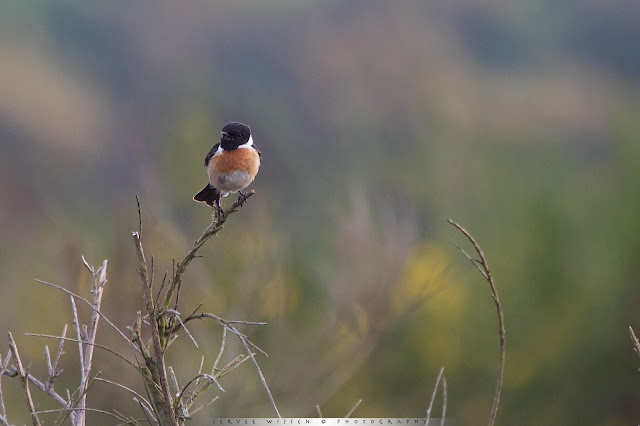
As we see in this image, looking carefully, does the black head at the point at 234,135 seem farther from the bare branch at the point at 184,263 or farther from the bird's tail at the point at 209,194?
the bare branch at the point at 184,263

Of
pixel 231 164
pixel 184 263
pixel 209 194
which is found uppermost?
pixel 184 263

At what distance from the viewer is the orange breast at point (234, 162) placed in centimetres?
332

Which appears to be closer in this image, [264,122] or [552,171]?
[552,171]

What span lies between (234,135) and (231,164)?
0.14 meters

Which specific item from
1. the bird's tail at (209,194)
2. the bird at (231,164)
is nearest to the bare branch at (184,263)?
the bird at (231,164)

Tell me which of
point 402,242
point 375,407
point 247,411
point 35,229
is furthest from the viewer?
point 35,229

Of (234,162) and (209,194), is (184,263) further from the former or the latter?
(209,194)

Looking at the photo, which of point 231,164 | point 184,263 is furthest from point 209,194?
point 184,263

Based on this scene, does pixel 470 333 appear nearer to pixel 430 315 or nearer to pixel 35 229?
pixel 430 315

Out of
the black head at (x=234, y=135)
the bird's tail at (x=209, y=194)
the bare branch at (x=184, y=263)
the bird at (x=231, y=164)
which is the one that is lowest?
the bird's tail at (x=209, y=194)

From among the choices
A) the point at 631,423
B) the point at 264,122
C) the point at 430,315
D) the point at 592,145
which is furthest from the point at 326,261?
the point at 592,145

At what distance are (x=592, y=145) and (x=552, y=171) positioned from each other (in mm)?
10697

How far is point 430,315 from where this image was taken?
961 cm

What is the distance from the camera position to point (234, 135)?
3.40 meters
